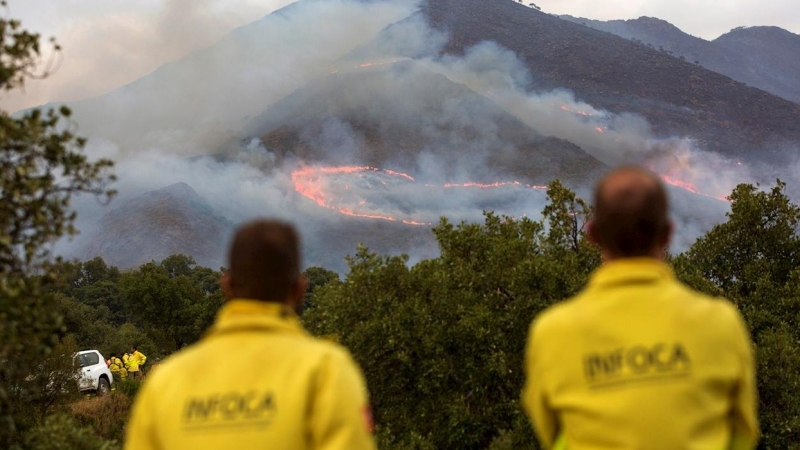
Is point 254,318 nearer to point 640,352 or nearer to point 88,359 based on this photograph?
point 640,352

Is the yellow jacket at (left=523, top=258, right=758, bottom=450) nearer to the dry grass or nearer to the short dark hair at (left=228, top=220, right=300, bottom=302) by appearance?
the short dark hair at (left=228, top=220, right=300, bottom=302)

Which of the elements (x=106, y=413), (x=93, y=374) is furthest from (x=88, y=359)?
(x=106, y=413)

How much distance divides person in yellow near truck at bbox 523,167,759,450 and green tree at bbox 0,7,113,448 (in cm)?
545

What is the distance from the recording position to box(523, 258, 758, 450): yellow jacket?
310 centimetres

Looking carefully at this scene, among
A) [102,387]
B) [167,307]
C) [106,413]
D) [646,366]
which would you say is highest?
[646,366]

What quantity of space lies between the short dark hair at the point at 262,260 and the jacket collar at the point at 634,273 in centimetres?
139

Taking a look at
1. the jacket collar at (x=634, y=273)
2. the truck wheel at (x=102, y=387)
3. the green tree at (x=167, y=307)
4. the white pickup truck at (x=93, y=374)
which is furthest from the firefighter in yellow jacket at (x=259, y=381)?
the green tree at (x=167, y=307)

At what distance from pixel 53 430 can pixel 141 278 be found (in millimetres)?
51107

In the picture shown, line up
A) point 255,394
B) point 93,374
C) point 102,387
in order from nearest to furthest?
point 255,394 < point 93,374 < point 102,387

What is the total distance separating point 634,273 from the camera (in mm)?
3266

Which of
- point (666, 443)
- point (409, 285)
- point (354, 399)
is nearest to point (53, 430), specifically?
point (354, 399)

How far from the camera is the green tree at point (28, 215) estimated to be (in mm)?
7005

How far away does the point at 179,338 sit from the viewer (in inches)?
2287

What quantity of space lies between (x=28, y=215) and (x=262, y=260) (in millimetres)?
5461
